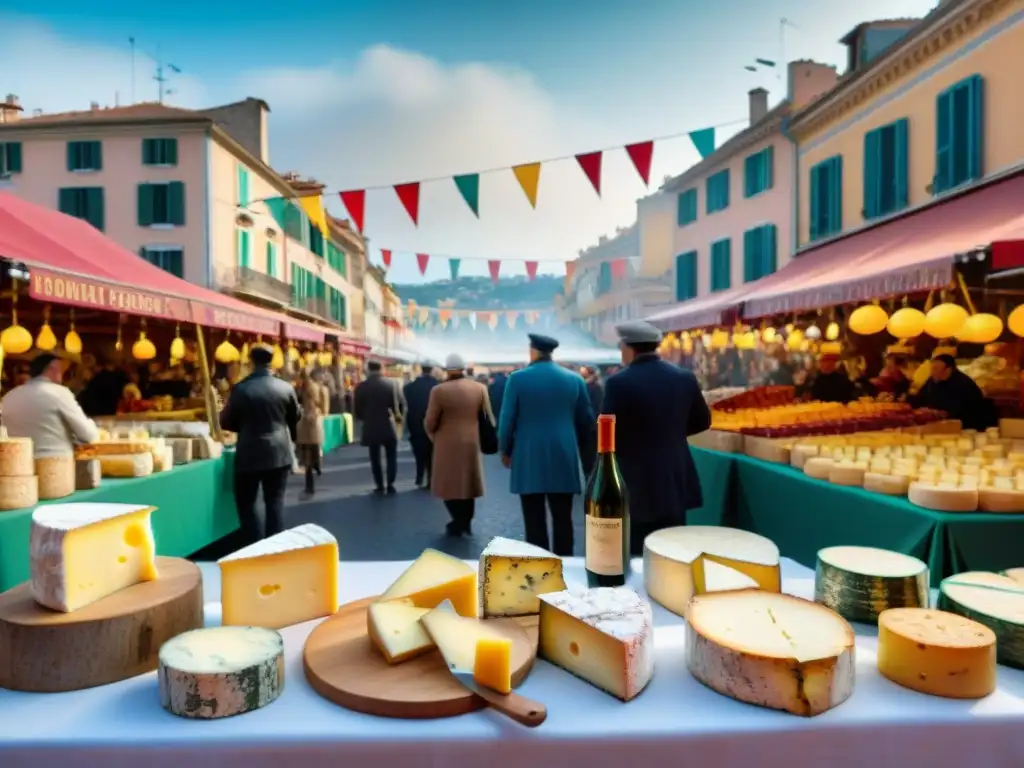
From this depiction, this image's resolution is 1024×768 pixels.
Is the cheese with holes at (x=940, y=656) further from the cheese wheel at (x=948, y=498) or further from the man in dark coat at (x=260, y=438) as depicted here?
the man in dark coat at (x=260, y=438)

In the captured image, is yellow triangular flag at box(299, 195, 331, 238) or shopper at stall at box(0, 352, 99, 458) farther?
yellow triangular flag at box(299, 195, 331, 238)

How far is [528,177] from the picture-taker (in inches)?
361

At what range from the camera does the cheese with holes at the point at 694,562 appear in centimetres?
172

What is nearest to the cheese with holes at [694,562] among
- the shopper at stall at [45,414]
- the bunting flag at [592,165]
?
the shopper at stall at [45,414]

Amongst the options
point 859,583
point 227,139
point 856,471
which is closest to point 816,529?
point 856,471

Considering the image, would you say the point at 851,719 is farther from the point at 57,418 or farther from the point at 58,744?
the point at 57,418

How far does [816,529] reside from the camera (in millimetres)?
3934

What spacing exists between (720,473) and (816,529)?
165cm

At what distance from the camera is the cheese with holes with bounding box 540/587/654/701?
1315mm

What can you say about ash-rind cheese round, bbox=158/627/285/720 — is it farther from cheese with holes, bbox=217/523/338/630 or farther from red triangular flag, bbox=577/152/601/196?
red triangular flag, bbox=577/152/601/196

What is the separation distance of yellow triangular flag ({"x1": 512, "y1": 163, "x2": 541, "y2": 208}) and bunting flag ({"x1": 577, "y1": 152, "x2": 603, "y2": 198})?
66cm

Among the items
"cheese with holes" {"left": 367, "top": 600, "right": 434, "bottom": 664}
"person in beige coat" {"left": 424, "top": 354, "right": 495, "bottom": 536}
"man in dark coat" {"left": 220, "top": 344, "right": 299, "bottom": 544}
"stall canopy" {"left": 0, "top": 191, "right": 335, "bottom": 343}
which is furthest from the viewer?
"person in beige coat" {"left": 424, "top": 354, "right": 495, "bottom": 536}

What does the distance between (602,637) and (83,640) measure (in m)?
1.06

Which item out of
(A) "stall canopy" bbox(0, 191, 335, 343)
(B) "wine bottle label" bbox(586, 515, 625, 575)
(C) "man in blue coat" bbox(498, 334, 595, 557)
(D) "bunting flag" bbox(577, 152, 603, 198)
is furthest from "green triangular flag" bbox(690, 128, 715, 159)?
(B) "wine bottle label" bbox(586, 515, 625, 575)
